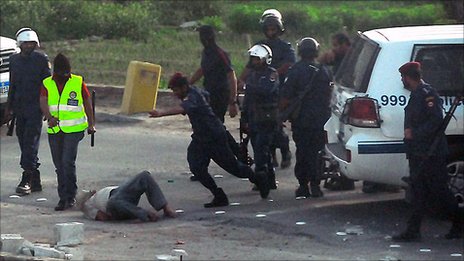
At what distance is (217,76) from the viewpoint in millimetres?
13266

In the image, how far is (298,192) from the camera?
12.3 meters

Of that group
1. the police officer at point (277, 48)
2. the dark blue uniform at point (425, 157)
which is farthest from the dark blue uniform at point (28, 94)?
the dark blue uniform at point (425, 157)

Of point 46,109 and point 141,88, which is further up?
point 46,109

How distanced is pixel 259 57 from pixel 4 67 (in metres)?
5.11

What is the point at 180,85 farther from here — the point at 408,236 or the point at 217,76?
the point at 408,236

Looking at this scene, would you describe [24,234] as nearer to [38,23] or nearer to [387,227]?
[387,227]

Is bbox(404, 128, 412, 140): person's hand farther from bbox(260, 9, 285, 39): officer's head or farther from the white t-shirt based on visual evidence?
bbox(260, 9, 285, 39): officer's head

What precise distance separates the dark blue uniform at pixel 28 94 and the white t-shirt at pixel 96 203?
1.50 m

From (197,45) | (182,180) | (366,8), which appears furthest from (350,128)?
(366,8)

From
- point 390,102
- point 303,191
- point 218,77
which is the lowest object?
point 303,191

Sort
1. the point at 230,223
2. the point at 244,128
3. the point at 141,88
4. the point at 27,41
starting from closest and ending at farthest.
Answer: the point at 230,223
the point at 27,41
the point at 244,128
the point at 141,88

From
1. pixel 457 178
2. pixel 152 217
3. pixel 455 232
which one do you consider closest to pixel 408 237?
pixel 455 232

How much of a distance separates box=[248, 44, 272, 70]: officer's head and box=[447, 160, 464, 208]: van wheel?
2.33 m

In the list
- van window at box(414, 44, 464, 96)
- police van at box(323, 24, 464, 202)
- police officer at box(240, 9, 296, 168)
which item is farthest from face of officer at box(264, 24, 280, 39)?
van window at box(414, 44, 464, 96)
